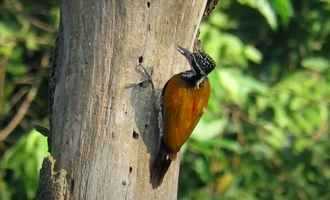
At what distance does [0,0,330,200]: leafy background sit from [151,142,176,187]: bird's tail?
4.47 ft

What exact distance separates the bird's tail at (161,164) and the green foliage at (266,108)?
5.79ft

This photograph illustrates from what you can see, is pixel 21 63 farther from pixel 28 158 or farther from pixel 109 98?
pixel 109 98

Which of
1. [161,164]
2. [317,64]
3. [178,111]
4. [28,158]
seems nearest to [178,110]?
[178,111]

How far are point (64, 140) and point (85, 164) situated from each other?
0.11m

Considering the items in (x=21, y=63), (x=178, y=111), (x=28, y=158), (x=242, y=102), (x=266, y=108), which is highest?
(x=178, y=111)

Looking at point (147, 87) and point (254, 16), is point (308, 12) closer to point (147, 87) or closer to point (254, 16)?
point (254, 16)

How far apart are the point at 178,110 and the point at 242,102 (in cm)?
263

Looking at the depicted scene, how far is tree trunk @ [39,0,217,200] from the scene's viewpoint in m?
3.37

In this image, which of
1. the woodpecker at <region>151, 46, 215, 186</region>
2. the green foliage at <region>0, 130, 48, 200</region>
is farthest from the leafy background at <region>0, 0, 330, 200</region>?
the woodpecker at <region>151, 46, 215, 186</region>

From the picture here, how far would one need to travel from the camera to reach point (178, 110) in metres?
3.44

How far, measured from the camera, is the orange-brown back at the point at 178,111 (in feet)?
11.2

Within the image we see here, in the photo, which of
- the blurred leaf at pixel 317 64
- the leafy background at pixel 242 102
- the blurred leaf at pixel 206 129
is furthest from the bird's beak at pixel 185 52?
the blurred leaf at pixel 317 64

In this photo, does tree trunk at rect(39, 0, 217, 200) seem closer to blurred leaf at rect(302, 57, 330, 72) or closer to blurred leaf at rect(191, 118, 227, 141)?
blurred leaf at rect(191, 118, 227, 141)

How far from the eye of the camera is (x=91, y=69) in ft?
11.1
